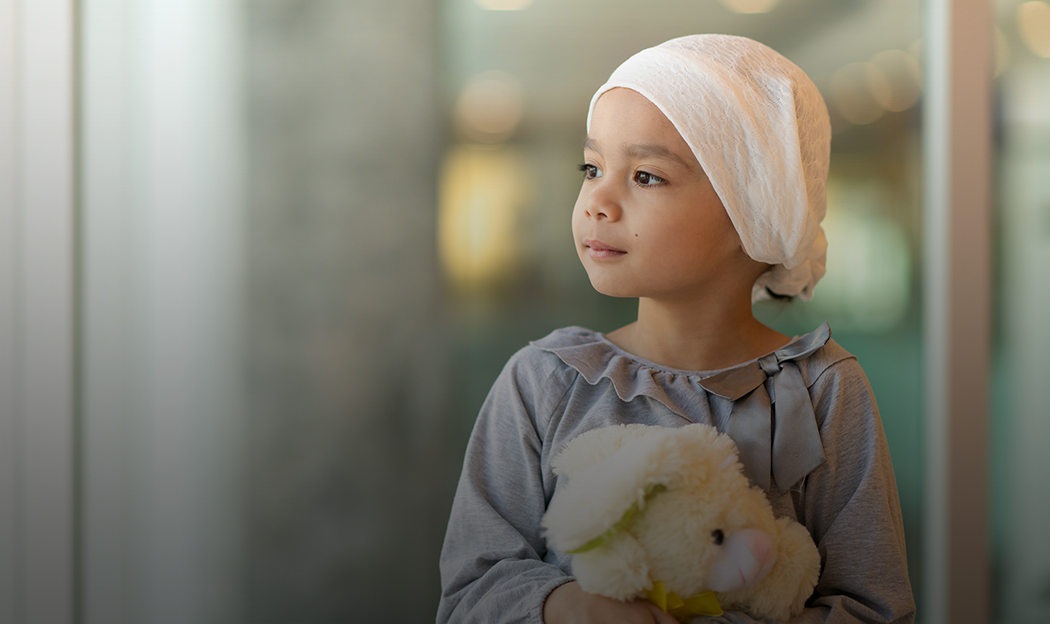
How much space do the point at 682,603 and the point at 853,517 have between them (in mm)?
263

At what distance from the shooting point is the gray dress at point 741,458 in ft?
2.46

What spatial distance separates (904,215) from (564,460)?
95 cm

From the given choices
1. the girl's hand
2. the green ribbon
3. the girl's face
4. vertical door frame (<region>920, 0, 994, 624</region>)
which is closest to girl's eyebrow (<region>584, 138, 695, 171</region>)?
the girl's face

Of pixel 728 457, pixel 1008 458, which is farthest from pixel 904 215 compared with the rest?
pixel 728 457

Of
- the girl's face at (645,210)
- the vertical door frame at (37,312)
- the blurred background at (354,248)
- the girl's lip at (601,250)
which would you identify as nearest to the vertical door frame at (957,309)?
the blurred background at (354,248)

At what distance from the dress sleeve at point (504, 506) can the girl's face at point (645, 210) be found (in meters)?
0.17

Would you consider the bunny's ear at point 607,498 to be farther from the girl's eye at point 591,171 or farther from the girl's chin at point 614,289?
the girl's eye at point 591,171

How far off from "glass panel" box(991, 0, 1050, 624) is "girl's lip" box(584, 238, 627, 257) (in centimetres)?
93

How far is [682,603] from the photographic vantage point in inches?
24.6

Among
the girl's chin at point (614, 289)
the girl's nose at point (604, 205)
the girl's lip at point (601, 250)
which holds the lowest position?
the girl's chin at point (614, 289)

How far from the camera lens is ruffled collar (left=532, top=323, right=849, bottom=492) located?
76 cm

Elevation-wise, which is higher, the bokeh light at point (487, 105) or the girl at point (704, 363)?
the bokeh light at point (487, 105)

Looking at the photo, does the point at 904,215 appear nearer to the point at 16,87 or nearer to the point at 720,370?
the point at 720,370

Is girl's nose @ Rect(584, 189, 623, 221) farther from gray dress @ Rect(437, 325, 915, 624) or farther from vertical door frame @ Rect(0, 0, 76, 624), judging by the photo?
vertical door frame @ Rect(0, 0, 76, 624)
